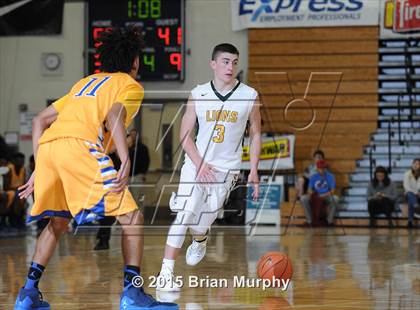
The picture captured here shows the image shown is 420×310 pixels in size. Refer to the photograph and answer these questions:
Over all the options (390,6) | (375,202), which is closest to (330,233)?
(375,202)

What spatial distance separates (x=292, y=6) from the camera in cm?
1853

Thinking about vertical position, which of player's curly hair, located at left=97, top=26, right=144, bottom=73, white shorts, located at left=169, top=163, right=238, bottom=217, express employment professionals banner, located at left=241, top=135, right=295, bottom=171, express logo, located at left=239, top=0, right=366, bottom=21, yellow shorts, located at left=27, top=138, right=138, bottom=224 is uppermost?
express logo, located at left=239, top=0, right=366, bottom=21

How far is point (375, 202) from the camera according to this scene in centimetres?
1598

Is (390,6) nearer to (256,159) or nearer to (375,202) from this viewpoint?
(375,202)

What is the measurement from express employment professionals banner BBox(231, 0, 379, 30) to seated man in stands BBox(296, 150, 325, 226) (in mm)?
3484

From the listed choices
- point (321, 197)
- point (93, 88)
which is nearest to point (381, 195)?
point (321, 197)

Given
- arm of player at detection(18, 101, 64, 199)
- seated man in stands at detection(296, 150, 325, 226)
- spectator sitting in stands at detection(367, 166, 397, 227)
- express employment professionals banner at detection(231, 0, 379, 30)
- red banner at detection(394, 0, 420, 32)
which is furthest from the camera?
express employment professionals banner at detection(231, 0, 379, 30)

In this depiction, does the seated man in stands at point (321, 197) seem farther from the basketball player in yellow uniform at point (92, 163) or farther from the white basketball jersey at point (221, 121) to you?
the basketball player in yellow uniform at point (92, 163)

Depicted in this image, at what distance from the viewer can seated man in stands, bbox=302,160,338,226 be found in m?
16.2

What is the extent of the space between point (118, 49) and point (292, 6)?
1352 cm

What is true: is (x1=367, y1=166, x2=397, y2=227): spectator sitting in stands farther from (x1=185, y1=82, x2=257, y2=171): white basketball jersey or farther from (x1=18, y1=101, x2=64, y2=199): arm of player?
(x1=18, y1=101, x2=64, y2=199): arm of player

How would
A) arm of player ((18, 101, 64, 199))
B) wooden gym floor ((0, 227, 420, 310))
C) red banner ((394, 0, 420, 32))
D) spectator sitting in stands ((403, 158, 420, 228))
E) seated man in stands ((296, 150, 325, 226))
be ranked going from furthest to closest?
red banner ((394, 0, 420, 32)) < seated man in stands ((296, 150, 325, 226)) < spectator sitting in stands ((403, 158, 420, 228)) < wooden gym floor ((0, 227, 420, 310)) < arm of player ((18, 101, 64, 199))

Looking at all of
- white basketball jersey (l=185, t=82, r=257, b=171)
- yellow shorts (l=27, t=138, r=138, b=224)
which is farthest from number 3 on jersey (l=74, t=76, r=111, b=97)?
white basketball jersey (l=185, t=82, r=257, b=171)

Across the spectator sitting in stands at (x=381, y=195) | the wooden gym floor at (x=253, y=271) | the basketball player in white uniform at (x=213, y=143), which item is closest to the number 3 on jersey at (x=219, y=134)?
the basketball player in white uniform at (x=213, y=143)
